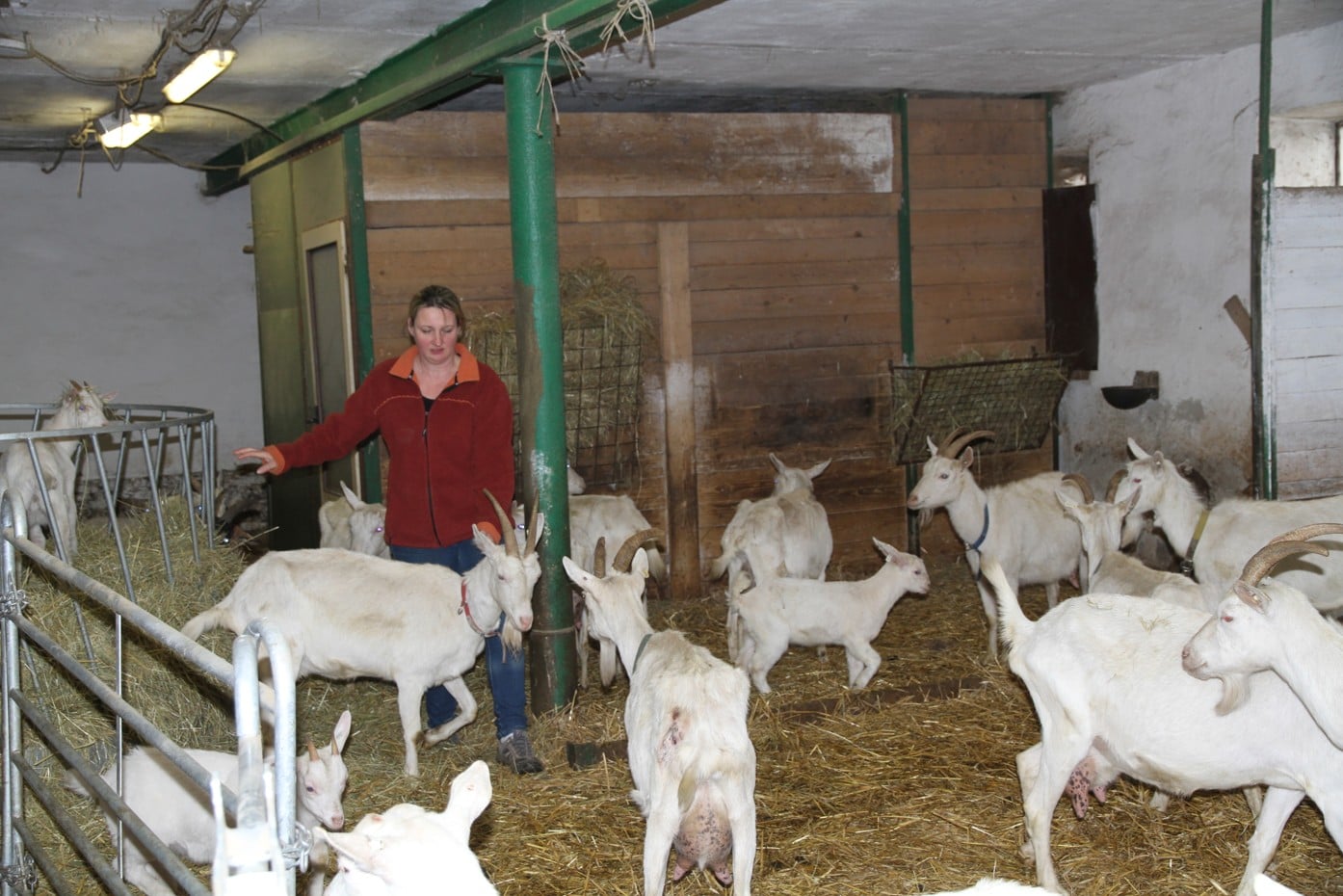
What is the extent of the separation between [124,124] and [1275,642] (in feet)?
25.0

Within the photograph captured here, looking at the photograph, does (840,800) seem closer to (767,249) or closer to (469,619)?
(469,619)

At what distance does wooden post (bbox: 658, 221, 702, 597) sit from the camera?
8586 mm

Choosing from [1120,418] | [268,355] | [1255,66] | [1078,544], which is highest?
[1255,66]

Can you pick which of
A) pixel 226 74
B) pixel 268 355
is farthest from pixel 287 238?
pixel 226 74

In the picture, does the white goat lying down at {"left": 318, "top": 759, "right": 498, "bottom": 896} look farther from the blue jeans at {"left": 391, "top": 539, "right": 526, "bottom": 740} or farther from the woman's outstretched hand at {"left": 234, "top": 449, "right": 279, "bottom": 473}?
the woman's outstretched hand at {"left": 234, "top": 449, "right": 279, "bottom": 473}

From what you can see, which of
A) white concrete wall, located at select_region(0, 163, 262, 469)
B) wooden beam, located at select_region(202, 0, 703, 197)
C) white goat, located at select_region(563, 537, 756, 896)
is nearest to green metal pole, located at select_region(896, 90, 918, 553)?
wooden beam, located at select_region(202, 0, 703, 197)

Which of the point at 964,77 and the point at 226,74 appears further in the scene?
the point at 964,77

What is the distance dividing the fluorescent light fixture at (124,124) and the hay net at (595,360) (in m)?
2.77

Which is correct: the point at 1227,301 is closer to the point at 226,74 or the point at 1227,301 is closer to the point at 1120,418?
the point at 1120,418

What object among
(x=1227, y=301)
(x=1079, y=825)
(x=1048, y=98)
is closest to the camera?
(x=1079, y=825)

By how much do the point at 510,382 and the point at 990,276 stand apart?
13.2 ft

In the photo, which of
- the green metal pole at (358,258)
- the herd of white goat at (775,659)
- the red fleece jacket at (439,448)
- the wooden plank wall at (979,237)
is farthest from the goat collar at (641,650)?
the wooden plank wall at (979,237)

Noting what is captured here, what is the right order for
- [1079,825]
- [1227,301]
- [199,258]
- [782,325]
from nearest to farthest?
[1079,825] → [1227,301] → [782,325] → [199,258]

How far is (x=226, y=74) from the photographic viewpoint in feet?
25.2
